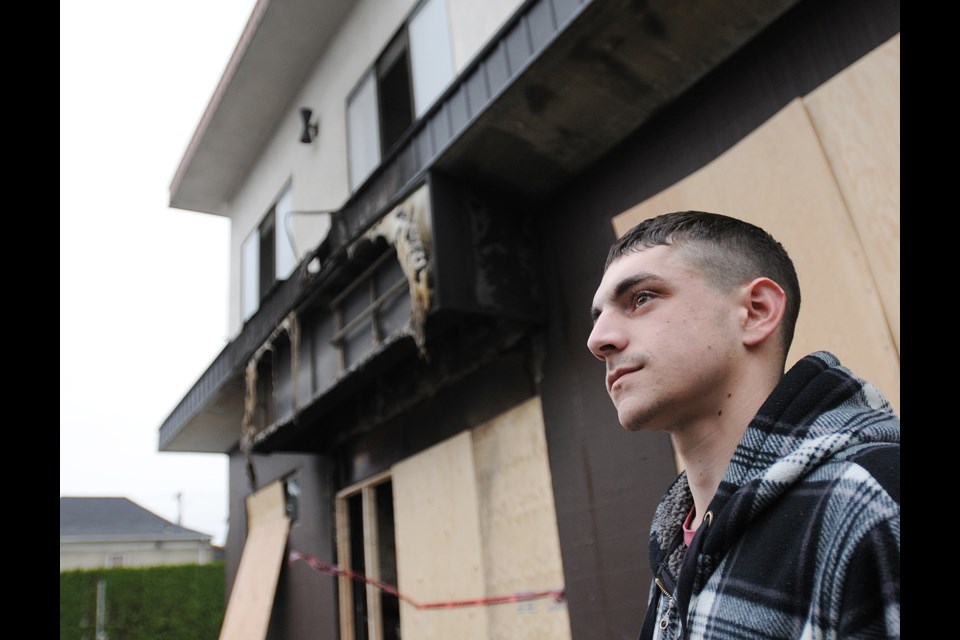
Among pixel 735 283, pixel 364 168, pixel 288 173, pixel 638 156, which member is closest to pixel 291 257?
pixel 288 173

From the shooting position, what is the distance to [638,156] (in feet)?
21.6

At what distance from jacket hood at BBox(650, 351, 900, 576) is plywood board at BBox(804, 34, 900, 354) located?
3.28m

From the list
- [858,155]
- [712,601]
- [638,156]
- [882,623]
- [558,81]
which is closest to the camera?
[882,623]

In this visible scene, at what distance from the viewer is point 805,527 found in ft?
3.81

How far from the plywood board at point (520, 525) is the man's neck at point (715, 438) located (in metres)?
5.44

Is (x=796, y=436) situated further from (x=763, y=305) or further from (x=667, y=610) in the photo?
(x=667, y=610)

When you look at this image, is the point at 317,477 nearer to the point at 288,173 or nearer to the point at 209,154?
the point at 288,173

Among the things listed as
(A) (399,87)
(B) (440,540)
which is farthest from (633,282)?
(A) (399,87)

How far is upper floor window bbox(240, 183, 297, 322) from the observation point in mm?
13531

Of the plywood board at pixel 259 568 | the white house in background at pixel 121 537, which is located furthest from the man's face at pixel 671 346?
the white house in background at pixel 121 537

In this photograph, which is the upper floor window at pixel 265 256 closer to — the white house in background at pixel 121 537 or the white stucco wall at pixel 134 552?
the white stucco wall at pixel 134 552

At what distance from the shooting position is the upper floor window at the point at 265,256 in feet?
44.4
